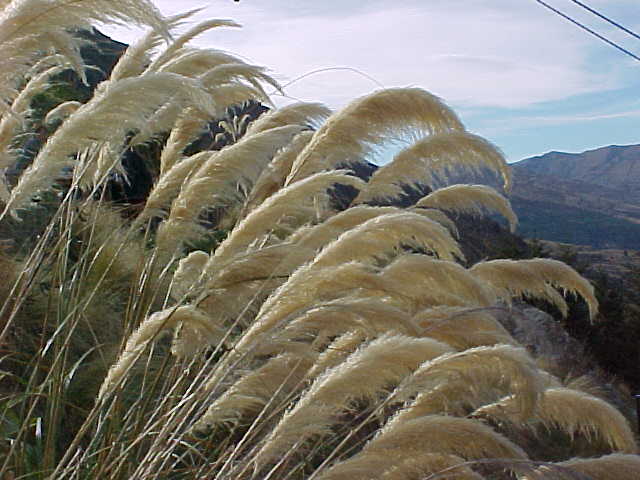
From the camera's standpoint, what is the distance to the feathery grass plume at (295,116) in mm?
3145

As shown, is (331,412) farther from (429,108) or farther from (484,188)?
(484,188)

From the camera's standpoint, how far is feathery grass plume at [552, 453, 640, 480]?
2061 mm

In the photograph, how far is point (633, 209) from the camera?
403ft

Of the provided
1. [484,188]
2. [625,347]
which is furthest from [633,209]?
[484,188]

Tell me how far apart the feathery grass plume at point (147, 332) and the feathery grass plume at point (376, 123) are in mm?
841

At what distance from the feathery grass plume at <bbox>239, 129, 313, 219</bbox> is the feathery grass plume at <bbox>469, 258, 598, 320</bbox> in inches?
35.5

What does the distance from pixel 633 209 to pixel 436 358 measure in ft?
424

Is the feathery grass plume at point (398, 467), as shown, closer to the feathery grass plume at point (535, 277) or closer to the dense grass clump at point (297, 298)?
the dense grass clump at point (297, 298)

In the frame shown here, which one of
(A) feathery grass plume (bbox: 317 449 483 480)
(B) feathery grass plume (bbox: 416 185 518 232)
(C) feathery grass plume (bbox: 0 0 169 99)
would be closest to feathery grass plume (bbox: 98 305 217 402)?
(A) feathery grass plume (bbox: 317 449 483 480)

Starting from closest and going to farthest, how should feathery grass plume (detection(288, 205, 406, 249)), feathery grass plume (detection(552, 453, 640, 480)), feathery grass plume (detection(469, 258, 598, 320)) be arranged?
feathery grass plume (detection(552, 453, 640, 480))
feathery grass plume (detection(288, 205, 406, 249))
feathery grass plume (detection(469, 258, 598, 320))

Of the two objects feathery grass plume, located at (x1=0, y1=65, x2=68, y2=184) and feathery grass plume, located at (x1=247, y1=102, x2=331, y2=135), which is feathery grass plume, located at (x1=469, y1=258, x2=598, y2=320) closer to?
feathery grass plume, located at (x1=247, y1=102, x2=331, y2=135)

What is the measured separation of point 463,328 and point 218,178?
981 mm

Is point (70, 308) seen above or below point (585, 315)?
above

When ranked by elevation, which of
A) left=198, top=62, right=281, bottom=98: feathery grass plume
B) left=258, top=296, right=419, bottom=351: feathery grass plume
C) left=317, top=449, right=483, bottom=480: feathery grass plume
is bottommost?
left=317, top=449, right=483, bottom=480: feathery grass plume
